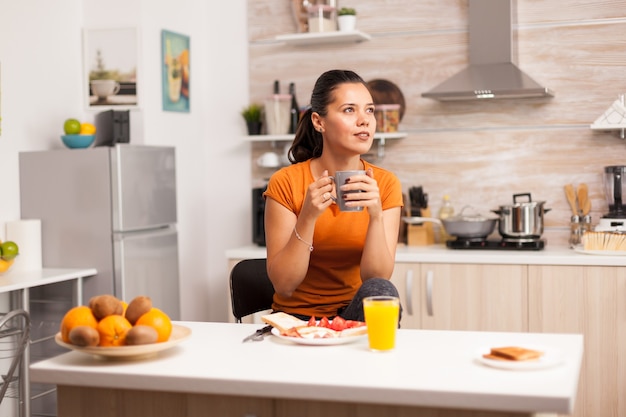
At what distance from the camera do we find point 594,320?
3637 mm

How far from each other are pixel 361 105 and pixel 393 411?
1129 millimetres

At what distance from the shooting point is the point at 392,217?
257 centimetres

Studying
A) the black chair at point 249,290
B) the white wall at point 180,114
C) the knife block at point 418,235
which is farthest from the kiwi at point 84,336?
the knife block at point 418,235

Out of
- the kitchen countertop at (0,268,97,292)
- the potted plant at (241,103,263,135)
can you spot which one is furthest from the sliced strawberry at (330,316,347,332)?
the potted plant at (241,103,263,135)

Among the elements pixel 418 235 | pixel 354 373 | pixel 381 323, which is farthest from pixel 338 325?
pixel 418 235

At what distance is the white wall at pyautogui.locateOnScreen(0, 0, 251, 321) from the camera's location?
3904 mm

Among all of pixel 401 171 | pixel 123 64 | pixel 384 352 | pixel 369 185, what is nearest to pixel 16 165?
pixel 123 64

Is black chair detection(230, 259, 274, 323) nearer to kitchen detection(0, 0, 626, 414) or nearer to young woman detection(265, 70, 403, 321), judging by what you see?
young woman detection(265, 70, 403, 321)

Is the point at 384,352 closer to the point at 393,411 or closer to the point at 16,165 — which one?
the point at 393,411

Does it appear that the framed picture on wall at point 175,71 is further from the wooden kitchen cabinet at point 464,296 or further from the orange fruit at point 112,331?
the orange fruit at point 112,331

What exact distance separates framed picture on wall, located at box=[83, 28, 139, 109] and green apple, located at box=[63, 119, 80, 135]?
0.31 m

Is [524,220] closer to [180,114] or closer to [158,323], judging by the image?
[180,114]

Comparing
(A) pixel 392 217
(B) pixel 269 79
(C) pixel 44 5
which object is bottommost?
(A) pixel 392 217

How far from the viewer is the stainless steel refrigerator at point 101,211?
377 centimetres
